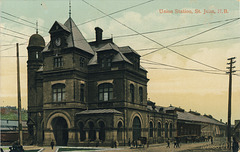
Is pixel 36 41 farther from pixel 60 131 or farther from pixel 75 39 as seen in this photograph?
pixel 60 131

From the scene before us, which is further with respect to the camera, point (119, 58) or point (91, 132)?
point (119, 58)

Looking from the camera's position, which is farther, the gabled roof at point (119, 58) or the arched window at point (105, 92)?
the arched window at point (105, 92)

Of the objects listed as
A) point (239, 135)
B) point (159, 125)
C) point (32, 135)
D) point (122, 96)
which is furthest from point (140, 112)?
point (239, 135)

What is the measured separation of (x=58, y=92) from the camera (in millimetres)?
40156

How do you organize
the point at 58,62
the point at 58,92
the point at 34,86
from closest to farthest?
the point at 58,92
the point at 58,62
the point at 34,86

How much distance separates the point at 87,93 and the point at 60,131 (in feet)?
21.7

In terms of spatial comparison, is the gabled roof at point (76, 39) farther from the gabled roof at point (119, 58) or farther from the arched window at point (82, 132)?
the arched window at point (82, 132)

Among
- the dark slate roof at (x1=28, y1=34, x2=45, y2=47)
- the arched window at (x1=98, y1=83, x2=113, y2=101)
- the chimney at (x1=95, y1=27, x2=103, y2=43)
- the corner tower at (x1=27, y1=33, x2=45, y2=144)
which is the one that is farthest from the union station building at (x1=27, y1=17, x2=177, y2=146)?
the dark slate roof at (x1=28, y1=34, x2=45, y2=47)

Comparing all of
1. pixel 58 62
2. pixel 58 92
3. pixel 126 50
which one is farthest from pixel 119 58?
pixel 58 92

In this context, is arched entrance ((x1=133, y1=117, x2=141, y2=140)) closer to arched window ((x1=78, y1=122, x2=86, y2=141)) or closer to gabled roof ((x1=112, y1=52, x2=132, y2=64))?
arched window ((x1=78, y1=122, x2=86, y2=141))

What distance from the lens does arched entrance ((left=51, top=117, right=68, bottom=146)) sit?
40.5 meters

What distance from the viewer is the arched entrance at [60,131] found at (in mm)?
40500

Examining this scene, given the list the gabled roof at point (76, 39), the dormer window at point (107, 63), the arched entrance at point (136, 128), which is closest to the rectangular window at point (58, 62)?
the gabled roof at point (76, 39)

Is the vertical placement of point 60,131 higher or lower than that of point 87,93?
lower
